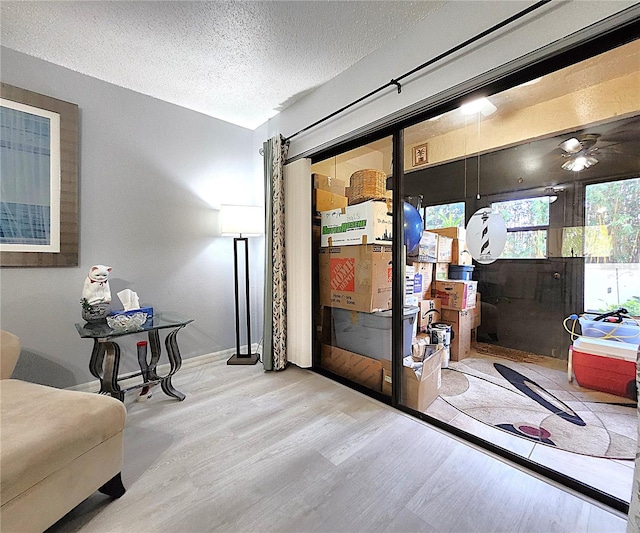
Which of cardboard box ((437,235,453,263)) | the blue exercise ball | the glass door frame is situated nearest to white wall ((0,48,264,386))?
the glass door frame

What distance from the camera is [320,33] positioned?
1.97 metres

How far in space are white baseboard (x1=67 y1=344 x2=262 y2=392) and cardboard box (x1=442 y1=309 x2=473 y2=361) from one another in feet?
6.84

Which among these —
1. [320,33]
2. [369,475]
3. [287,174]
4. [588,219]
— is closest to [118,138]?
[287,174]

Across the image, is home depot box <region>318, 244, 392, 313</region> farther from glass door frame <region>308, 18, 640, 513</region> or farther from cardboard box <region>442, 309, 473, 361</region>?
cardboard box <region>442, 309, 473, 361</region>

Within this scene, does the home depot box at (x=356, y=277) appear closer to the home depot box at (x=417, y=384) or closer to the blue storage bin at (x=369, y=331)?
the blue storage bin at (x=369, y=331)

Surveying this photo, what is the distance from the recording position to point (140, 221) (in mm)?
2623

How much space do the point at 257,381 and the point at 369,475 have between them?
139 cm

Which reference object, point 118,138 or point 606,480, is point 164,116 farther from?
point 606,480

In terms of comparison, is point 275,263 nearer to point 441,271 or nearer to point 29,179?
point 441,271

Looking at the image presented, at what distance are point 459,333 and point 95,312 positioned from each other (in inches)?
126

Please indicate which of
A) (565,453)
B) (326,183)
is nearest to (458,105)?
(326,183)

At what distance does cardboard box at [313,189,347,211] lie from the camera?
9.11 ft

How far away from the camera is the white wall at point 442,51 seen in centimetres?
135

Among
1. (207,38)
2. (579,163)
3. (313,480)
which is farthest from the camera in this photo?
(579,163)
